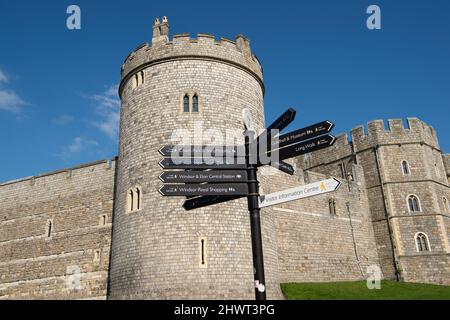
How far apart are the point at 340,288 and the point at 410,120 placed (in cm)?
1215

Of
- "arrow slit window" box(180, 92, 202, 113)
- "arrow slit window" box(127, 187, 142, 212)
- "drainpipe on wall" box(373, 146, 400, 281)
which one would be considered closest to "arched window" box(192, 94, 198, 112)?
"arrow slit window" box(180, 92, 202, 113)

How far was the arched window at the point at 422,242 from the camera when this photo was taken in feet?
73.0

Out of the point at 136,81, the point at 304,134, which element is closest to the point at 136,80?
the point at 136,81

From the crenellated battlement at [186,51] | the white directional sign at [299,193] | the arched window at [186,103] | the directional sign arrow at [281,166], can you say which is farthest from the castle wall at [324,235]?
the white directional sign at [299,193]

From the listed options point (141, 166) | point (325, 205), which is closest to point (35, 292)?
point (141, 166)

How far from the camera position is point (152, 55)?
1572cm

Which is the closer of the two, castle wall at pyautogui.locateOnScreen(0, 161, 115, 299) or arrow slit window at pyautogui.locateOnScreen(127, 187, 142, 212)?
arrow slit window at pyautogui.locateOnScreen(127, 187, 142, 212)

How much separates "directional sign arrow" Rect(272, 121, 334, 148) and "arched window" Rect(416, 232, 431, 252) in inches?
766

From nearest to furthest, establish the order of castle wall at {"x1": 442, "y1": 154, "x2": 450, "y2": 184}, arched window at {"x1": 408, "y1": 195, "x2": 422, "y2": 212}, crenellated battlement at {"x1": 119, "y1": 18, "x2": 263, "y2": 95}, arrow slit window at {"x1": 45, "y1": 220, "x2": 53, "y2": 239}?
crenellated battlement at {"x1": 119, "y1": 18, "x2": 263, "y2": 95}
arrow slit window at {"x1": 45, "y1": 220, "x2": 53, "y2": 239}
arched window at {"x1": 408, "y1": 195, "x2": 422, "y2": 212}
castle wall at {"x1": 442, "y1": 154, "x2": 450, "y2": 184}

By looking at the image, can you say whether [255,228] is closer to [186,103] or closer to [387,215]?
[186,103]

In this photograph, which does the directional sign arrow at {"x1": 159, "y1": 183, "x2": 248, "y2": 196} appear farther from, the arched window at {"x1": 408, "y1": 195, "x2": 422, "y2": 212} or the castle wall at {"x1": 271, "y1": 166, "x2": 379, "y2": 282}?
the arched window at {"x1": 408, "y1": 195, "x2": 422, "y2": 212}

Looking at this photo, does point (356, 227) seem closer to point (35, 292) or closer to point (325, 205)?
point (325, 205)

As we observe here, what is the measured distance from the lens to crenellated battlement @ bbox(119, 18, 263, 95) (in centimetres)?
1543

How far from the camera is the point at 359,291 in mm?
17906
